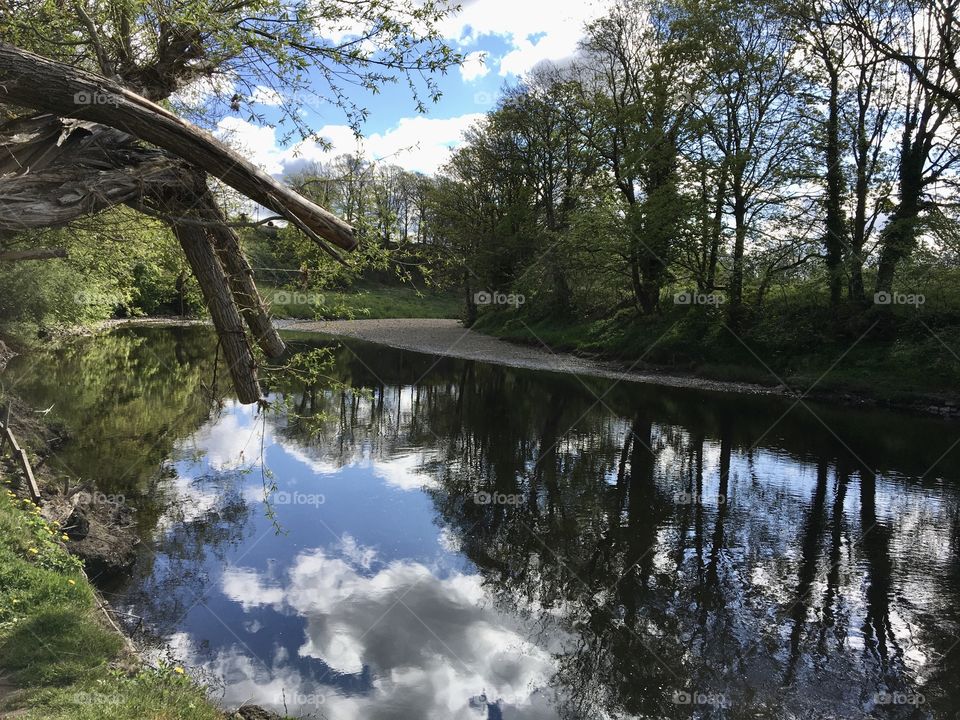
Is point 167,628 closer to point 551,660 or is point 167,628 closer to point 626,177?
point 551,660

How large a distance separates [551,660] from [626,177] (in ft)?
85.7

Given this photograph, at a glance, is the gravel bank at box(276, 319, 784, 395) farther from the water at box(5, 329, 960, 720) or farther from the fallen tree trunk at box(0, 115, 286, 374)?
the fallen tree trunk at box(0, 115, 286, 374)

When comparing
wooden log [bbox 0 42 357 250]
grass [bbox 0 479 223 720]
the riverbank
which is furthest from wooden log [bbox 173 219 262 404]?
the riverbank

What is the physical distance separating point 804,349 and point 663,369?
534 cm

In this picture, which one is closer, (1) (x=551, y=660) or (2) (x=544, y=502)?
(1) (x=551, y=660)

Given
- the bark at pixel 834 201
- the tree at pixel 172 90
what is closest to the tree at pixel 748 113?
the bark at pixel 834 201

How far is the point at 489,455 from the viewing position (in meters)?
14.2

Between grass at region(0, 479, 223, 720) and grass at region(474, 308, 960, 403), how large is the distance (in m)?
21.2

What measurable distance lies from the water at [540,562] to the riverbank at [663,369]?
2.69 metres

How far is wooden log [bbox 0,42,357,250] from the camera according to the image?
4.38 meters

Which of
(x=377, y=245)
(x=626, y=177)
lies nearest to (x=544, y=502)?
(x=377, y=245)

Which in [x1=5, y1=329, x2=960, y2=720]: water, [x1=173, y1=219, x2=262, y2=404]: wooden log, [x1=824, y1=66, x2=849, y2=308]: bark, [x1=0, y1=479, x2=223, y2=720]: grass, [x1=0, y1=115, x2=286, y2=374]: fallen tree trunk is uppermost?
[x1=824, y1=66, x2=849, y2=308]: bark

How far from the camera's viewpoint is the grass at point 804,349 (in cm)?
1978

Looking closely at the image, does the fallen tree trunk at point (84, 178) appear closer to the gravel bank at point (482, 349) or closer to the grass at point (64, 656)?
the grass at point (64, 656)
